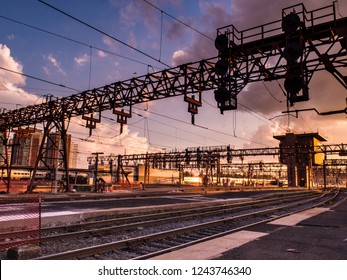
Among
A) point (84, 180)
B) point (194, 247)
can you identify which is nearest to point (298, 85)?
point (194, 247)

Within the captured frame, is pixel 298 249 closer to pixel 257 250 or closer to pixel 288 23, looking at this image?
pixel 257 250

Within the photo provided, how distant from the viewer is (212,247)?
318 inches

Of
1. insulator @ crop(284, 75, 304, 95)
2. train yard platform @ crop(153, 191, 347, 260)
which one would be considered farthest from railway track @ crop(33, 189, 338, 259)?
insulator @ crop(284, 75, 304, 95)

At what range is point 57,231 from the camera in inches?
398

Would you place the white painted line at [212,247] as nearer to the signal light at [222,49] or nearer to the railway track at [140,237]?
the railway track at [140,237]

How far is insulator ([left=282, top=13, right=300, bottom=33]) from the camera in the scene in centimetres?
1366

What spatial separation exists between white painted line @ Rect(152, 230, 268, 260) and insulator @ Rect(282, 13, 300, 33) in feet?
30.8

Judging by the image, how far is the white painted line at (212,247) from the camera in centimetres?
703

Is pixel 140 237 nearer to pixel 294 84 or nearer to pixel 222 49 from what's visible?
pixel 294 84

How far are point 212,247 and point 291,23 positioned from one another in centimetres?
1103

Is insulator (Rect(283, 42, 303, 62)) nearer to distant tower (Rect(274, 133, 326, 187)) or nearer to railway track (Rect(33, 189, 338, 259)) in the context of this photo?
railway track (Rect(33, 189, 338, 259))

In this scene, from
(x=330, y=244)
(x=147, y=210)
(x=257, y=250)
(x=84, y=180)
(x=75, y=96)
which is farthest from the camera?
(x=84, y=180)

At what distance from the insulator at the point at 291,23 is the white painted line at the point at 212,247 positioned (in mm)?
9381

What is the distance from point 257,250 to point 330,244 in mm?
2707
